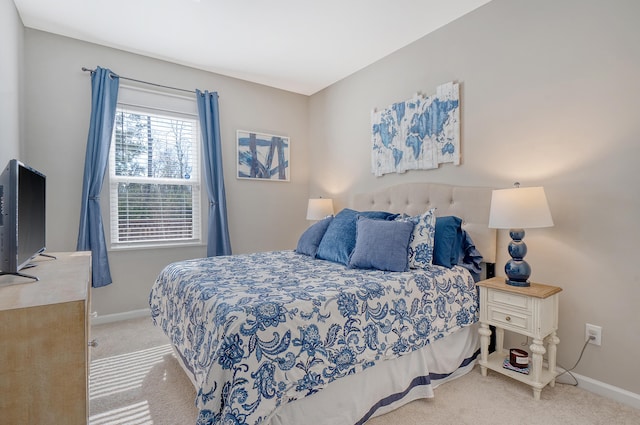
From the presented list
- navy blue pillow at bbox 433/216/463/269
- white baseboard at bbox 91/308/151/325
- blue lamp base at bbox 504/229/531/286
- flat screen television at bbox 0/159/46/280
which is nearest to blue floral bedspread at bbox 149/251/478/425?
navy blue pillow at bbox 433/216/463/269

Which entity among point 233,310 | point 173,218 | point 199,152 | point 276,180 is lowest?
point 233,310

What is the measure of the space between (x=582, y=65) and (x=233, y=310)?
2529 millimetres

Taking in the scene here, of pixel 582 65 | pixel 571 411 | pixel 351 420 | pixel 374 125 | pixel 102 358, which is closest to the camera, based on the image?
pixel 351 420

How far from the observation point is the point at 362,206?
3.58 meters

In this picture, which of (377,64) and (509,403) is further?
(377,64)

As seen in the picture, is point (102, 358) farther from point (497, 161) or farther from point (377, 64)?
point (377, 64)

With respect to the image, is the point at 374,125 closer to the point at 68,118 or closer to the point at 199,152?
the point at 199,152

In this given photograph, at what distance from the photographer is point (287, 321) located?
1.44 metres

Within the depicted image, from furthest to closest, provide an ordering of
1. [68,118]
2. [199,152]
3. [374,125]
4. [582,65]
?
[199,152], [374,125], [68,118], [582,65]

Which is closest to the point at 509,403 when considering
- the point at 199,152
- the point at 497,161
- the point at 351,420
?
the point at 351,420

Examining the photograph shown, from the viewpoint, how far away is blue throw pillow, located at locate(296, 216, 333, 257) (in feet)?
9.46

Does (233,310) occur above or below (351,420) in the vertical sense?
above

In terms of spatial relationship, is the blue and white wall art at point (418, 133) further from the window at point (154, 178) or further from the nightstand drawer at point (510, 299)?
the window at point (154, 178)

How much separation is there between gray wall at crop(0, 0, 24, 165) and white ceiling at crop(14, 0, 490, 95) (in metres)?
0.24
